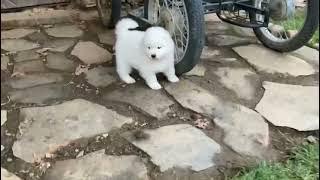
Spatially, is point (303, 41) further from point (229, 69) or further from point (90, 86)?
point (90, 86)

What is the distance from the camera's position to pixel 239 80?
2.49 m

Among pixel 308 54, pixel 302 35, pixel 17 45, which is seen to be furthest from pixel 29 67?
pixel 308 54

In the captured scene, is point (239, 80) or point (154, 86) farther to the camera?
point (239, 80)

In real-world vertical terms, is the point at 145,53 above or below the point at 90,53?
above

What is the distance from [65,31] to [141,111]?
1.22 meters

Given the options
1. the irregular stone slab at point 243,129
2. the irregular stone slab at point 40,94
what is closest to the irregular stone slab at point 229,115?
the irregular stone slab at point 243,129

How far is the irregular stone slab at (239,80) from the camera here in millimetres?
2377

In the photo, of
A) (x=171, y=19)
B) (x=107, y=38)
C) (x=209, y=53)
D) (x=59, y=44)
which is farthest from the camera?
(x=107, y=38)

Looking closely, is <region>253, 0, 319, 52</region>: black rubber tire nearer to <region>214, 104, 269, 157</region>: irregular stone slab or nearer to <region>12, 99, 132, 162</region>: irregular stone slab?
<region>214, 104, 269, 157</region>: irregular stone slab

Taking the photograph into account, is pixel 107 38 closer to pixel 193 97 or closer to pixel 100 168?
pixel 193 97

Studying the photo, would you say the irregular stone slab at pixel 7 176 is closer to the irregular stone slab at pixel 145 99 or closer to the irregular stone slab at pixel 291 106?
the irregular stone slab at pixel 145 99

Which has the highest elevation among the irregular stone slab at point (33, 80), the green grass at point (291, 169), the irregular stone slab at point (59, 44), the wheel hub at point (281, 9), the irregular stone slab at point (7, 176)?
the wheel hub at point (281, 9)

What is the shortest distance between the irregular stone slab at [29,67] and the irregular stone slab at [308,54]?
1472 mm

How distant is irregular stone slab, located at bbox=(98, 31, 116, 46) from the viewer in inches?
117
